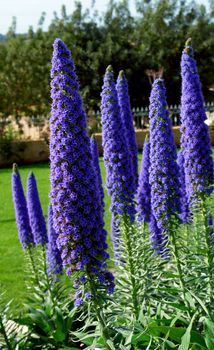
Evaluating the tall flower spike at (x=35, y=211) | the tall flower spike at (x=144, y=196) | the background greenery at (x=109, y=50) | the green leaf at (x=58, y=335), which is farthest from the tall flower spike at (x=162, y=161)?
the background greenery at (x=109, y=50)

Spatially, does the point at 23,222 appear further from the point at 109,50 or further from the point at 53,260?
the point at 109,50

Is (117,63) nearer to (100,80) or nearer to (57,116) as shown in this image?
(100,80)

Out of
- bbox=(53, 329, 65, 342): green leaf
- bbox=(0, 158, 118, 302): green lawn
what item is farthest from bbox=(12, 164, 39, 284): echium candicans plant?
bbox=(53, 329, 65, 342): green leaf

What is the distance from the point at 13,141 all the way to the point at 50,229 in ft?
55.2

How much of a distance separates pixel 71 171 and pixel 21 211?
9.06ft

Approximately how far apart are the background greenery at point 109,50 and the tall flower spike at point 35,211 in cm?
2260

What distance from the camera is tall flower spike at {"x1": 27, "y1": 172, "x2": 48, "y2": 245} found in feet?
17.9

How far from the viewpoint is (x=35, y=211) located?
5.46m

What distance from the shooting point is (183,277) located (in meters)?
4.35

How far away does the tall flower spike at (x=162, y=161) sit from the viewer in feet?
13.1

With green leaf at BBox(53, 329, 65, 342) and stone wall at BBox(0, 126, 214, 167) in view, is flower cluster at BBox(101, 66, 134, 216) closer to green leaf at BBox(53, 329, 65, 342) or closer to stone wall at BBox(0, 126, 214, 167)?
green leaf at BBox(53, 329, 65, 342)

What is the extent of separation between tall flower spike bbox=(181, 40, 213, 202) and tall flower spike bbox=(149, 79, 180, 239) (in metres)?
0.23

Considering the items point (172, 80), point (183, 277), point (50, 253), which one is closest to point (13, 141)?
point (172, 80)

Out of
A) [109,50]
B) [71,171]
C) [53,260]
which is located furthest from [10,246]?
[109,50]
